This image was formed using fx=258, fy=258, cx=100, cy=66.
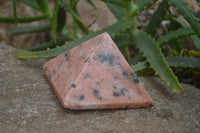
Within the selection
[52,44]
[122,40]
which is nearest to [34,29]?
[52,44]

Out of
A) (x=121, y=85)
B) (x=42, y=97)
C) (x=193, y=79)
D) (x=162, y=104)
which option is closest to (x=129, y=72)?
(x=121, y=85)

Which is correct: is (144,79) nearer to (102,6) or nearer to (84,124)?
(84,124)

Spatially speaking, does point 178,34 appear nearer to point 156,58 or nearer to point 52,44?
point 156,58

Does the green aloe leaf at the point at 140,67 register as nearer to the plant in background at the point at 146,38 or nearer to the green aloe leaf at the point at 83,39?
the plant in background at the point at 146,38

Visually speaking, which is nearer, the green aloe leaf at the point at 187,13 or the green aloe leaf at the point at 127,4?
the green aloe leaf at the point at 187,13

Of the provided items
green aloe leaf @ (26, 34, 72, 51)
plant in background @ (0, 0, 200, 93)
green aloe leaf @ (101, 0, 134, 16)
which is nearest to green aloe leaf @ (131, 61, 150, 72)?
plant in background @ (0, 0, 200, 93)

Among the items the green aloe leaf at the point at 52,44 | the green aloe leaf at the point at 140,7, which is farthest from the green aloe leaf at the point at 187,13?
the green aloe leaf at the point at 52,44
